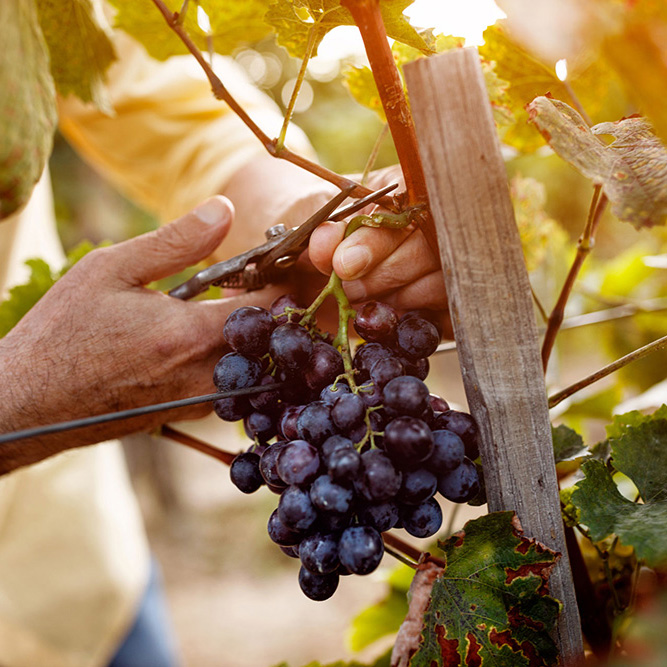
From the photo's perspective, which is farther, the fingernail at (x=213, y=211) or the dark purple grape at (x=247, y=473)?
the fingernail at (x=213, y=211)

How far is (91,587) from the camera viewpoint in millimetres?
1621

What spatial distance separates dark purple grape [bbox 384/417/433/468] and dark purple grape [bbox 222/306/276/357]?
0.15 metres

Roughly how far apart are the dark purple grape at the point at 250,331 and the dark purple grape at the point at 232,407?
0.05 m

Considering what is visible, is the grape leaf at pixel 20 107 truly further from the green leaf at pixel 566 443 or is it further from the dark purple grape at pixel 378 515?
the green leaf at pixel 566 443

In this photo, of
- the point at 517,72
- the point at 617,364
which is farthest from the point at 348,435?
the point at 517,72

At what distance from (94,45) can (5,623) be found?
146cm

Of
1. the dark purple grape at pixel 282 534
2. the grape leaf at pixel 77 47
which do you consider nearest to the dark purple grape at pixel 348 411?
→ the dark purple grape at pixel 282 534

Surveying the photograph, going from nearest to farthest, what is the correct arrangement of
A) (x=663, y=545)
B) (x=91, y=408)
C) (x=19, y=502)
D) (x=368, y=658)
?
1. (x=663, y=545)
2. (x=91, y=408)
3. (x=19, y=502)
4. (x=368, y=658)

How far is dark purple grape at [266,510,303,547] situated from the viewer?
0.48m

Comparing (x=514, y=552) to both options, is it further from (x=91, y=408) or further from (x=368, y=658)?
(x=368, y=658)

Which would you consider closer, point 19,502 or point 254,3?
point 254,3

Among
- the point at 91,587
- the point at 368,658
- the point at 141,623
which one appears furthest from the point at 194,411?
the point at 368,658

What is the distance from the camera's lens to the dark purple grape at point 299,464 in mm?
444

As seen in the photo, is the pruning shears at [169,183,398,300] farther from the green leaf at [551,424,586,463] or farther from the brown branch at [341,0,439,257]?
the green leaf at [551,424,586,463]
